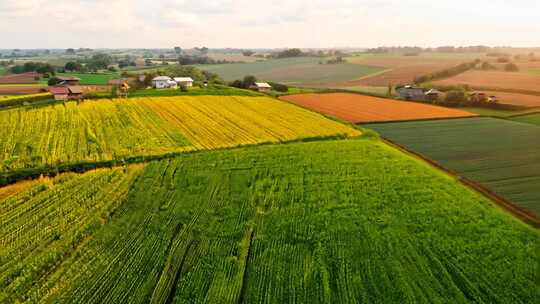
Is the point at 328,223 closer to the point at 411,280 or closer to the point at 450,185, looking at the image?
the point at 411,280

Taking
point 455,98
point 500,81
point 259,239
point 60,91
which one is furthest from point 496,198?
point 500,81

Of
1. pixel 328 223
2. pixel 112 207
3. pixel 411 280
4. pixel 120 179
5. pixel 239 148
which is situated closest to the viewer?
pixel 411 280

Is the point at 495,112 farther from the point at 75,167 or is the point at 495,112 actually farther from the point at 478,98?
the point at 75,167

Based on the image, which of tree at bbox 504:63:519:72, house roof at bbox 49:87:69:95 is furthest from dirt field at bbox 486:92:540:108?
house roof at bbox 49:87:69:95

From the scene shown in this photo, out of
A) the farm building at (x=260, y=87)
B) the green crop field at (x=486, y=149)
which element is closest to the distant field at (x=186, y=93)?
the farm building at (x=260, y=87)

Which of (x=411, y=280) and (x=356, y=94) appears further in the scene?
(x=356, y=94)

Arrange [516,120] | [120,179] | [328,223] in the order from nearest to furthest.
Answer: [328,223]
[120,179]
[516,120]

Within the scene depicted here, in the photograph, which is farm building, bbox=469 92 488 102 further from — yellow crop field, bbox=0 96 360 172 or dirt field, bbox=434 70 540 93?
yellow crop field, bbox=0 96 360 172

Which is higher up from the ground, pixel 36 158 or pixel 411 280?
pixel 36 158

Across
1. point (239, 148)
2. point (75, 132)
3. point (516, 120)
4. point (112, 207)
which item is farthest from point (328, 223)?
point (516, 120)
